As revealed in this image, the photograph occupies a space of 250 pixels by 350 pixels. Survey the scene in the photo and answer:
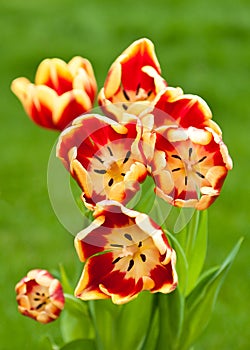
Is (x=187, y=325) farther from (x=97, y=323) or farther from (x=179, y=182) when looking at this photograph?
(x=179, y=182)

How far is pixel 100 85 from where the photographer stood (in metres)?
3.24

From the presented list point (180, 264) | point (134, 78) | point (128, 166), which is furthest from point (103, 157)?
point (180, 264)

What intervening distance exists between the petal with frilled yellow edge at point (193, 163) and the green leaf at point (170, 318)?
24cm

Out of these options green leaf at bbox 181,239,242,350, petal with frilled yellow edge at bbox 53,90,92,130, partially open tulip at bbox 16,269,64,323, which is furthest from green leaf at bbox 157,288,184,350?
petal with frilled yellow edge at bbox 53,90,92,130

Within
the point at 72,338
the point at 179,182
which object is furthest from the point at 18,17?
→ the point at 179,182

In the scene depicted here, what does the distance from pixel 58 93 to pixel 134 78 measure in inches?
4.6

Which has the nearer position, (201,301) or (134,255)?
(134,255)

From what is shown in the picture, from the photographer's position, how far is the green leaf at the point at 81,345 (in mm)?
1229

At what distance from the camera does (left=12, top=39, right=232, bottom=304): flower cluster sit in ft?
3.04

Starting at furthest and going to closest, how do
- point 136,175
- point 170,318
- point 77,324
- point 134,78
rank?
point 77,324
point 170,318
point 134,78
point 136,175

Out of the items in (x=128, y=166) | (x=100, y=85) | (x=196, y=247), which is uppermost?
(x=128, y=166)

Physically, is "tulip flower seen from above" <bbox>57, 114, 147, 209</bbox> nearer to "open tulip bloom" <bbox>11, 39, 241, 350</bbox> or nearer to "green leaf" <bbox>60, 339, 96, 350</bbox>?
"open tulip bloom" <bbox>11, 39, 241, 350</bbox>

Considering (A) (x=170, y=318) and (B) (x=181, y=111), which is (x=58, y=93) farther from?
(A) (x=170, y=318)

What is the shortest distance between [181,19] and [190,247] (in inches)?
108
